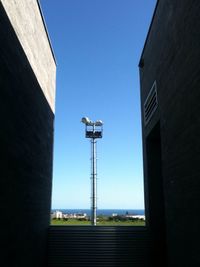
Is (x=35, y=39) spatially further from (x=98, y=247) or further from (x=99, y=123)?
(x=99, y=123)

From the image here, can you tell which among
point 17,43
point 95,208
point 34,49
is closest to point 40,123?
point 34,49

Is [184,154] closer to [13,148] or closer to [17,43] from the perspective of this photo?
[13,148]

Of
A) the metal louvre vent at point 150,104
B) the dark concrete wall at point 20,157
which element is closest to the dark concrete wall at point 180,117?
the metal louvre vent at point 150,104

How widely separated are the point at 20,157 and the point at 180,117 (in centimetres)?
289

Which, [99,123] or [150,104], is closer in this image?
[150,104]

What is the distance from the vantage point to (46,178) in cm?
882

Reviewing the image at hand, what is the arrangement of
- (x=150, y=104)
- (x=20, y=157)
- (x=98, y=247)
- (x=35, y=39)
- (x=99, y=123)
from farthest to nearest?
(x=99, y=123)
(x=98, y=247)
(x=150, y=104)
(x=35, y=39)
(x=20, y=157)

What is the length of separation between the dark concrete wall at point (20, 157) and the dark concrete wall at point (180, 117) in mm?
2777

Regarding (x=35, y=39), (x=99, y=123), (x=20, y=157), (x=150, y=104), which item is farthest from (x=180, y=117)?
(x=99, y=123)

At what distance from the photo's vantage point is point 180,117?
5.95 metres

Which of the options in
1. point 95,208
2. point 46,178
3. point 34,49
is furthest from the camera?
point 95,208

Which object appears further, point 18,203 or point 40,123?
point 40,123

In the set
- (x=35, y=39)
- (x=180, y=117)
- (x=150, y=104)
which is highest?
(x=35, y=39)

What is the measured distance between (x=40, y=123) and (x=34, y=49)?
168 centimetres
